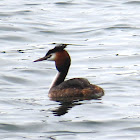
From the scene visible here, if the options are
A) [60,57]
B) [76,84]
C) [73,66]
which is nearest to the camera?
[76,84]

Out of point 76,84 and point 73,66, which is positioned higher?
point 76,84

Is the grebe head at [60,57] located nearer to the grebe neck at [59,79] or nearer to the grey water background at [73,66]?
the grebe neck at [59,79]

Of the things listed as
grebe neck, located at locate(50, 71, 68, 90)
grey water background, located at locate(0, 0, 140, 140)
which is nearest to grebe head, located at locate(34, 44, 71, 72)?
grebe neck, located at locate(50, 71, 68, 90)

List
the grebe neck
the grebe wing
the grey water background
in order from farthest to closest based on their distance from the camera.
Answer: the grebe neck, the grebe wing, the grey water background

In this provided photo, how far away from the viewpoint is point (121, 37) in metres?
19.4

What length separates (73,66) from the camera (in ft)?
52.7

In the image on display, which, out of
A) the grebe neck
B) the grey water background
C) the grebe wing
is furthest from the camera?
the grebe neck

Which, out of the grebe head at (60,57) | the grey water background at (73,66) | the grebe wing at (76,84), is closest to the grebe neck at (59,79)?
the grebe head at (60,57)

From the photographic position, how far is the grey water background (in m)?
11.2

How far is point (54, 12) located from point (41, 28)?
2.30m

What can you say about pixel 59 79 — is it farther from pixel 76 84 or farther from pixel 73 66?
pixel 73 66

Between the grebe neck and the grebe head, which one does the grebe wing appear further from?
the grebe head

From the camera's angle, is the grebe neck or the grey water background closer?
the grey water background

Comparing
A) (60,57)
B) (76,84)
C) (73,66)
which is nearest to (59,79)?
(60,57)
